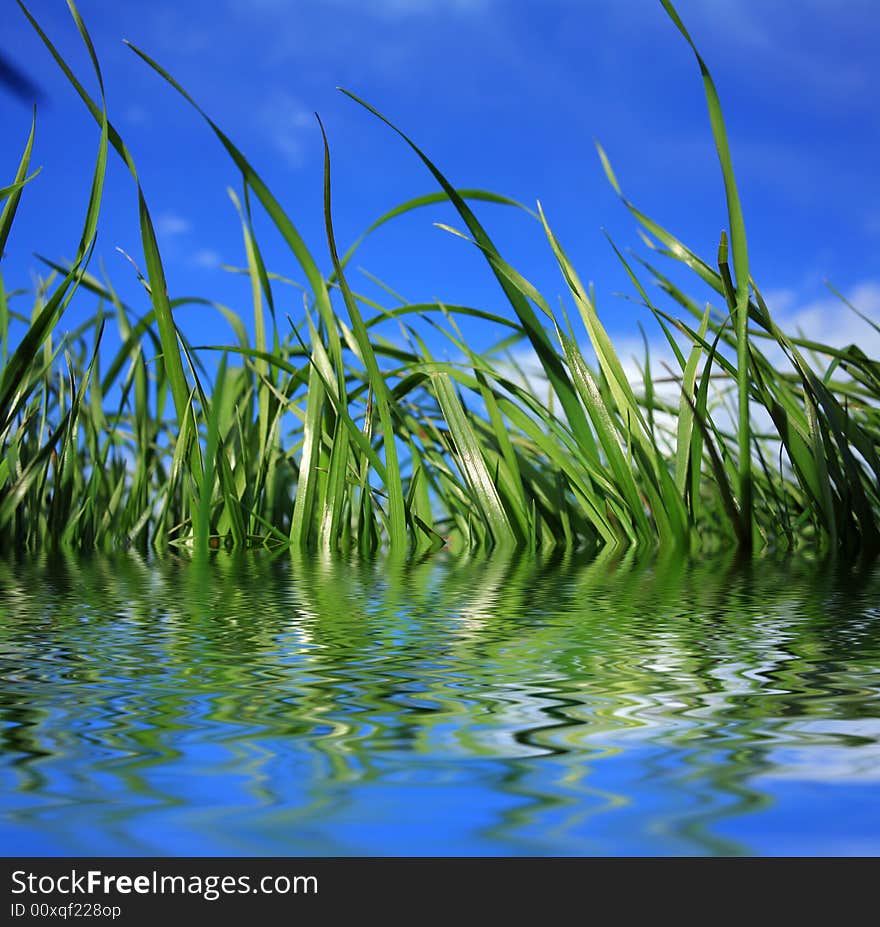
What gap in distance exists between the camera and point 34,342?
1160 millimetres

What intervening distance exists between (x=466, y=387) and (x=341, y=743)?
56.0 inches

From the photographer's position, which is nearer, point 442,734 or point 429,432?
point 442,734

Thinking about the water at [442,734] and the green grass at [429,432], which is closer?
the water at [442,734]

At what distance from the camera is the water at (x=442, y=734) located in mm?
145

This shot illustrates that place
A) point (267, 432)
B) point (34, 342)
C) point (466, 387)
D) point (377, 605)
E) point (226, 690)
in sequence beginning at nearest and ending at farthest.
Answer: point (226, 690) < point (377, 605) < point (34, 342) < point (466, 387) < point (267, 432)

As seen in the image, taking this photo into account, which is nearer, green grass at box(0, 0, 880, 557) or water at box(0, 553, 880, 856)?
water at box(0, 553, 880, 856)

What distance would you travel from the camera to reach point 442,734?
197mm

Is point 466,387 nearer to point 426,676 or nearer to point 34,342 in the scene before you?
point 34,342

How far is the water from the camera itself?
0.15 m
